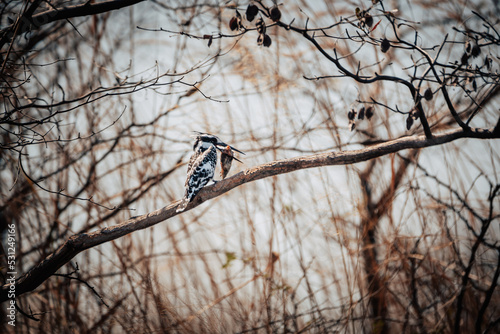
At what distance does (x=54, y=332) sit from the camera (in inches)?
81.4

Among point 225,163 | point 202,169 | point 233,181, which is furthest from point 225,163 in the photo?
point 233,181

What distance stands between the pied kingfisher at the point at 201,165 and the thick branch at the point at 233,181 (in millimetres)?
175

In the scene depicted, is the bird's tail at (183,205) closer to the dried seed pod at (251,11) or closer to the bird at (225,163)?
the bird at (225,163)

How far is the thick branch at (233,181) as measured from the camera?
5.00 ft

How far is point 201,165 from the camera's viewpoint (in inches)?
79.8

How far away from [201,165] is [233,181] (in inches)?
16.6

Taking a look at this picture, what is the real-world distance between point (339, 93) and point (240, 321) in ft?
5.83

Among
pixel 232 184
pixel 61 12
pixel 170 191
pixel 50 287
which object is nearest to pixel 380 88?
pixel 232 184

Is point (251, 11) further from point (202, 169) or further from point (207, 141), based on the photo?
point (207, 141)

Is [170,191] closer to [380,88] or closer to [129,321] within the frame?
[129,321]

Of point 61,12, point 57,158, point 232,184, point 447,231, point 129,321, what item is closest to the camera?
point 61,12

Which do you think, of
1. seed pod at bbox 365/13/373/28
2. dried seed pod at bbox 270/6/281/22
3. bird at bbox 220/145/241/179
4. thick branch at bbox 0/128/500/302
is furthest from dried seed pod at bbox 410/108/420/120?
bird at bbox 220/145/241/179

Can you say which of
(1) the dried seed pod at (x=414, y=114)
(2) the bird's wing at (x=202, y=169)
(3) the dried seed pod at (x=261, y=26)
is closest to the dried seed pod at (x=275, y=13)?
(3) the dried seed pod at (x=261, y=26)

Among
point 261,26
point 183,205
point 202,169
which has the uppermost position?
point 261,26
